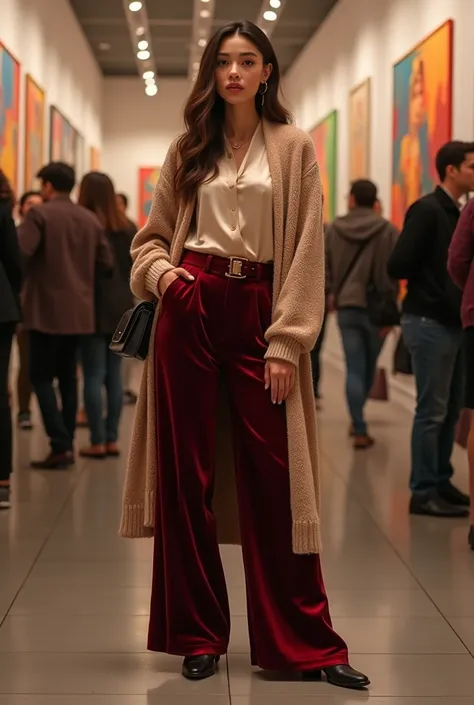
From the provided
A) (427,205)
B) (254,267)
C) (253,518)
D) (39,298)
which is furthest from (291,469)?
(39,298)

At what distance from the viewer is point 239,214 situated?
3.55 m

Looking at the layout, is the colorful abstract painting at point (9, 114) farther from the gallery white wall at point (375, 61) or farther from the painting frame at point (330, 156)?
the painting frame at point (330, 156)

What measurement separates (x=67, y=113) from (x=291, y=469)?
47.9ft

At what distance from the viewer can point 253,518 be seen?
11.7 ft

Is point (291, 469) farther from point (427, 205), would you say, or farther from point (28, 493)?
point (28, 493)

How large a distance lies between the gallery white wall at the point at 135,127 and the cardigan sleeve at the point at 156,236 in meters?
21.5

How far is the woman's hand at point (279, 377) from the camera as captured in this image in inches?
137

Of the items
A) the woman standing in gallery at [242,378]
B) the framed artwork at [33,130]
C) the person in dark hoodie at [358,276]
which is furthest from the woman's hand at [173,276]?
the framed artwork at [33,130]

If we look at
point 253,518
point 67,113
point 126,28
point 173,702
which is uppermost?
point 126,28

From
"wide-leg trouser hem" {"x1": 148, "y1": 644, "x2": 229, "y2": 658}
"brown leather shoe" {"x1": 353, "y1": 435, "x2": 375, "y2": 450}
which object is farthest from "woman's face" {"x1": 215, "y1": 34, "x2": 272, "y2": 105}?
"brown leather shoe" {"x1": 353, "y1": 435, "x2": 375, "y2": 450}

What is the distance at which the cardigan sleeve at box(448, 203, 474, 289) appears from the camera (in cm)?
529

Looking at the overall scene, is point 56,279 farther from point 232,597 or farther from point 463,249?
point 232,597

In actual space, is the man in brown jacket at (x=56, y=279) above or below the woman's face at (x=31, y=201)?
below

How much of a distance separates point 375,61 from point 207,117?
9.79 metres
